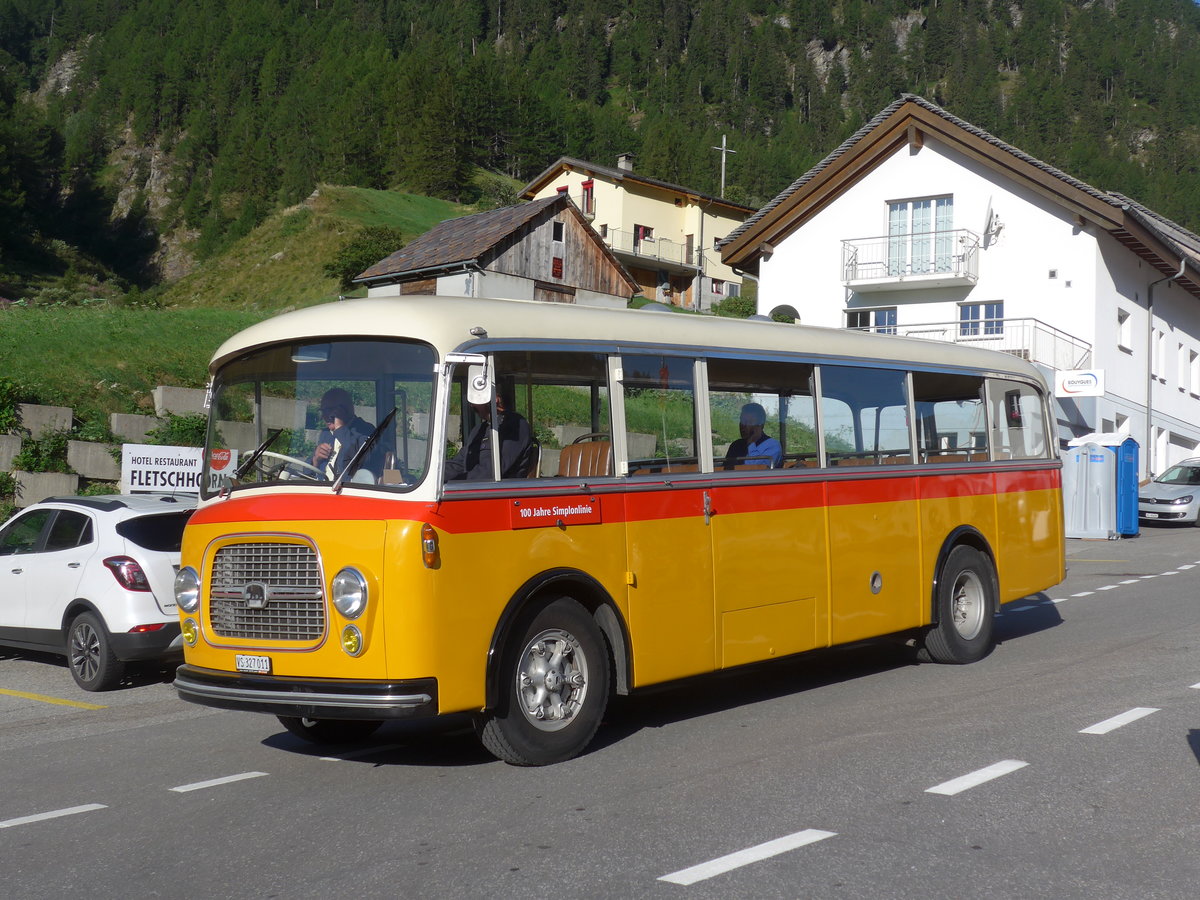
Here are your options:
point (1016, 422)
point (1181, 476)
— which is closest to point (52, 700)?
point (1016, 422)

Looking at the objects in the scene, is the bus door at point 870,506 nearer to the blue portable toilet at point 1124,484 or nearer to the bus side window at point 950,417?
the bus side window at point 950,417

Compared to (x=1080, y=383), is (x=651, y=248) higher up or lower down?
higher up

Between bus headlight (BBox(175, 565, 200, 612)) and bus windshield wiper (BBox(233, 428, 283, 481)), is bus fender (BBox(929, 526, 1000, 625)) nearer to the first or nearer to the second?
bus windshield wiper (BBox(233, 428, 283, 481))

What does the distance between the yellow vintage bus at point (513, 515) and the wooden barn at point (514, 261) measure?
42864 mm

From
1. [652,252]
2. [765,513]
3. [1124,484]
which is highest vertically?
[652,252]

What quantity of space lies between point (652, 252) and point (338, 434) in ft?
266

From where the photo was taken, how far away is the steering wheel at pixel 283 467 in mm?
6961

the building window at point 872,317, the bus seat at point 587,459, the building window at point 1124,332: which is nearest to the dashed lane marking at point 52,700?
the bus seat at point 587,459

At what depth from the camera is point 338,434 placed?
696 centimetres

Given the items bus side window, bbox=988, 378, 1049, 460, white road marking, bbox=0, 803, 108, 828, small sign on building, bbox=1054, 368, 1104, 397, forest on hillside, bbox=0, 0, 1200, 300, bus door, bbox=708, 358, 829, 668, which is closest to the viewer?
white road marking, bbox=0, 803, 108, 828

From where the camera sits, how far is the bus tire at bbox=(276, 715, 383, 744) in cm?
791

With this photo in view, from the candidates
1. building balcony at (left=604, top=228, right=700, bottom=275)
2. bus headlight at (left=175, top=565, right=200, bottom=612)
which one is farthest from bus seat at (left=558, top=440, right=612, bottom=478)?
building balcony at (left=604, top=228, right=700, bottom=275)

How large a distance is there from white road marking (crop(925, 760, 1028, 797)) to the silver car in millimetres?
23617

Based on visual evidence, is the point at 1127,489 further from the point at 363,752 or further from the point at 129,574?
the point at 363,752
